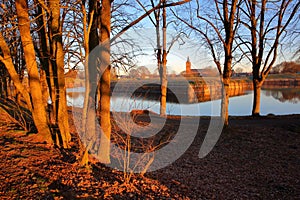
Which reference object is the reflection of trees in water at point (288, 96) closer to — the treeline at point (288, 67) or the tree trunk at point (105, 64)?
the treeline at point (288, 67)

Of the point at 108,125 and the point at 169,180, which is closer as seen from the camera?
the point at 169,180

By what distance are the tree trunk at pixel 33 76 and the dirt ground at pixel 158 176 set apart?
0.49 metres

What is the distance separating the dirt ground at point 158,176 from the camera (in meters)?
3.66

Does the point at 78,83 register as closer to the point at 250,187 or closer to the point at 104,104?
the point at 104,104

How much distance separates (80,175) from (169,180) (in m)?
1.87

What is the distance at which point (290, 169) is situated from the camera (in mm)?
5344

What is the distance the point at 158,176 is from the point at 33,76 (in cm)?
463

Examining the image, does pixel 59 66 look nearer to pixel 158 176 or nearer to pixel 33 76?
pixel 33 76

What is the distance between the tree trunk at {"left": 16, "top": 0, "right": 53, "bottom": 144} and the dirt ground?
0.49 m

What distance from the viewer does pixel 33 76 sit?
6215mm

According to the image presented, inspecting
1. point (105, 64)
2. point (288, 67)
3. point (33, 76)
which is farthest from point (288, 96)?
point (33, 76)

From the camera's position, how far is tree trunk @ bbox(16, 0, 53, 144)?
5826 mm

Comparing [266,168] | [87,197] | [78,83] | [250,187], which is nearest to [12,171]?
[87,197]

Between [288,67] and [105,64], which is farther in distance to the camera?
[288,67]
